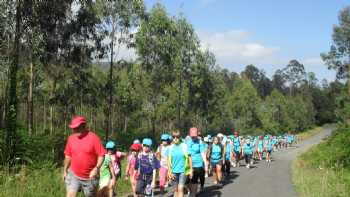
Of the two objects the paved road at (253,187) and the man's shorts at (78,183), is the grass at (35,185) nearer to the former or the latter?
the paved road at (253,187)

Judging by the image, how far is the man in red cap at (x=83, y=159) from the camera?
7922mm

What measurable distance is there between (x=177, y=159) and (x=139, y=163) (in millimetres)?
868

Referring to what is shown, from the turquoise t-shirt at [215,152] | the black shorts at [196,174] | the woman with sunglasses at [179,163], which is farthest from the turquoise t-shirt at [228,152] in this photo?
the woman with sunglasses at [179,163]

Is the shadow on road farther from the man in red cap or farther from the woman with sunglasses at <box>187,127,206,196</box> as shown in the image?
the man in red cap

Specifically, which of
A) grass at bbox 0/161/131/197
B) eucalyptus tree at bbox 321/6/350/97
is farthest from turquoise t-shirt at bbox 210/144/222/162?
eucalyptus tree at bbox 321/6/350/97

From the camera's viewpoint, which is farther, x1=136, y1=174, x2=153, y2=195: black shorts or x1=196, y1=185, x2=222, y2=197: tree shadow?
x1=196, y1=185, x2=222, y2=197: tree shadow

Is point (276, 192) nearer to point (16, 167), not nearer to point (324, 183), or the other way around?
point (324, 183)

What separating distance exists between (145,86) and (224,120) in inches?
976

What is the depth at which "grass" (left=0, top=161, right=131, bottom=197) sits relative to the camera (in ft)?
37.7

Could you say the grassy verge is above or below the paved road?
above

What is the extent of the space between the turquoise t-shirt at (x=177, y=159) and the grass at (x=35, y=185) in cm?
283

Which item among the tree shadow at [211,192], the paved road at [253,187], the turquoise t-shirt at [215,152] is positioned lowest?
the paved road at [253,187]

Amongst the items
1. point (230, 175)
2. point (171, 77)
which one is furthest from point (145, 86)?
point (230, 175)

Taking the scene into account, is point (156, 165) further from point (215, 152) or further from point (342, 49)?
point (342, 49)
